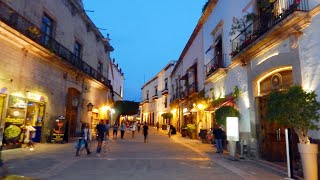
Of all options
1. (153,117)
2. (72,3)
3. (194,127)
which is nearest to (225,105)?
(194,127)

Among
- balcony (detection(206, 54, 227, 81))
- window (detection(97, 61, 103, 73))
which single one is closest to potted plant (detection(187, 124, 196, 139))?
balcony (detection(206, 54, 227, 81))

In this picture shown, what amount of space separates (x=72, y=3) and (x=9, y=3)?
8.31 meters

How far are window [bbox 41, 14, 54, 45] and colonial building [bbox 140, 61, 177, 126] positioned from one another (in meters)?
27.7

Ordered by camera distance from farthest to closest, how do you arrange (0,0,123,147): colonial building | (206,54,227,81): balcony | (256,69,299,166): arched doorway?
(206,54,227,81): balcony, (0,0,123,147): colonial building, (256,69,299,166): arched doorway

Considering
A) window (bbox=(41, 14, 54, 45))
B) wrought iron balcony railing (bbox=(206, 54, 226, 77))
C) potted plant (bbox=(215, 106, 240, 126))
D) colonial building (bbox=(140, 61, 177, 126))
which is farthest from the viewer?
colonial building (bbox=(140, 61, 177, 126))

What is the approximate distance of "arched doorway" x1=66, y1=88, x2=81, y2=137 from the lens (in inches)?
811

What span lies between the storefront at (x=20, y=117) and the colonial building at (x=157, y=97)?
29.6m

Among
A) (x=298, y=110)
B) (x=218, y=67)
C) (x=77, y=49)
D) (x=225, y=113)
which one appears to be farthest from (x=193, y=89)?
Answer: (x=298, y=110)

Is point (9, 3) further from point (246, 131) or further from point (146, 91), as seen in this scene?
point (146, 91)

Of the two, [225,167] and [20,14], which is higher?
[20,14]

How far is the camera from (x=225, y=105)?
1285 cm

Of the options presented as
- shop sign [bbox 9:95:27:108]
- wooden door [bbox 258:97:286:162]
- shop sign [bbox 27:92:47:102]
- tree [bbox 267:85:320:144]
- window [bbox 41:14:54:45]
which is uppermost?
window [bbox 41:14:54:45]

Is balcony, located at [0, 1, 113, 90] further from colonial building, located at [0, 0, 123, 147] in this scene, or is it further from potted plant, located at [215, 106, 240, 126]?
potted plant, located at [215, 106, 240, 126]

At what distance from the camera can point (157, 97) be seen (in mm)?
52875
